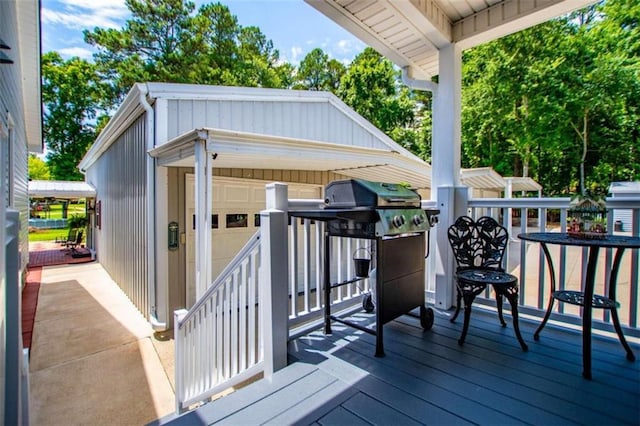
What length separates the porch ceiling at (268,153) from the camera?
386cm

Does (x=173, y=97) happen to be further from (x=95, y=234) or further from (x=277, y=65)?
(x=277, y=65)

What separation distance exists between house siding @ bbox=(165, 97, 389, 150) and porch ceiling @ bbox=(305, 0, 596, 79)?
3.41 meters

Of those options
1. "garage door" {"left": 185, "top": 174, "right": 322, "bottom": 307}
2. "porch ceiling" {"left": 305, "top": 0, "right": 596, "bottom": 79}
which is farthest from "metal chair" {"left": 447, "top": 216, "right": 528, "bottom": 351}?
"garage door" {"left": 185, "top": 174, "right": 322, "bottom": 307}

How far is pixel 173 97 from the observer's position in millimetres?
5148

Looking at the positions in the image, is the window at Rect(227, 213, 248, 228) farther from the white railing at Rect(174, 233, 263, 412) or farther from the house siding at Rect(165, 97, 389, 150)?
the white railing at Rect(174, 233, 263, 412)

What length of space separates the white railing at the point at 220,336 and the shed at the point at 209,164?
6.14 ft

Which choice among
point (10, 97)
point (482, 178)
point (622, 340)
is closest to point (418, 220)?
point (622, 340)

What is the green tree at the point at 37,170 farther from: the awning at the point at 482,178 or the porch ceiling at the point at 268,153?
the awning at the point at 482,178

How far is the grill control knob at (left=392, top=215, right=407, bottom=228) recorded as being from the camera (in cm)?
210

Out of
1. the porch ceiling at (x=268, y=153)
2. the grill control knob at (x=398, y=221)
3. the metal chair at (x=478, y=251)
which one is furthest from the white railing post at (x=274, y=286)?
the porch ceiling at (x=268, y=153)

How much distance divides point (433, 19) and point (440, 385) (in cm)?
279

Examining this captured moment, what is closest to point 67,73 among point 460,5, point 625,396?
point 460,5

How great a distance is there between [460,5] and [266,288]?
9.35ft

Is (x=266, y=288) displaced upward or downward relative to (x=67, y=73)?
downward
